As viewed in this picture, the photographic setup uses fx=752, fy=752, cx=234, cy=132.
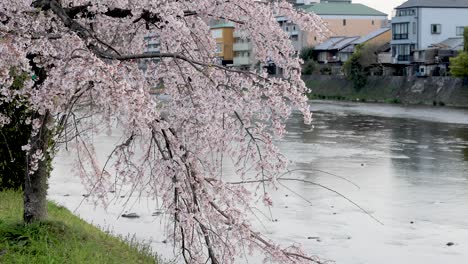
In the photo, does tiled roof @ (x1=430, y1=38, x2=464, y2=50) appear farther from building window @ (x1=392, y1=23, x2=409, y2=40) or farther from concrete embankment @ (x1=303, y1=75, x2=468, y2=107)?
concrete embankment @ (x1=303, y1=75, x2=468, y2=107)

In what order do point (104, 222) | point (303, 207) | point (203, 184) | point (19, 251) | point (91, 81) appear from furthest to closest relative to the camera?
point (303, 207) < point (104, 222) < point (19, 251) < point (203, 184) < point (91, 81)

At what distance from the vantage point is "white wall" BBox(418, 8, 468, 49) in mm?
53969

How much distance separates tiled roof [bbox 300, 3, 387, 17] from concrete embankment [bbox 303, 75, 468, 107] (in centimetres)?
1414

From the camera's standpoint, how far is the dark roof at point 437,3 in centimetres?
5466

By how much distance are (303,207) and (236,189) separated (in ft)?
24.5

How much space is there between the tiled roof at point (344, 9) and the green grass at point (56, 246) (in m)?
66.6

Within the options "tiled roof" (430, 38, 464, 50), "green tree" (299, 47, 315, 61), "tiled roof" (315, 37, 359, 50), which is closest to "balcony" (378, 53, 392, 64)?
"tiled roof" (430, 38, 464, 50)

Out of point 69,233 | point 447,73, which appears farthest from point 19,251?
point 447,73

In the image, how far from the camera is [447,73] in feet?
157

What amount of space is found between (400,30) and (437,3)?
3256 millimetres

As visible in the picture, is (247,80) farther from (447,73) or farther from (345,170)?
(447,73)

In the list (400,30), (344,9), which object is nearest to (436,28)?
(400,30)

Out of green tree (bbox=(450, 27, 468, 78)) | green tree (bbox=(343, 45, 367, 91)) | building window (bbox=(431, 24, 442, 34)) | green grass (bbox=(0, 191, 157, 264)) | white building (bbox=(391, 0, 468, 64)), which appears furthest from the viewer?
building window (bbox=(431, 24, 442, 34))

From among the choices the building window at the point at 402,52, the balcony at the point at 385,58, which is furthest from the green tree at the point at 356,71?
the building window at the point at 402,52
